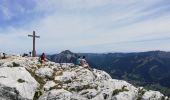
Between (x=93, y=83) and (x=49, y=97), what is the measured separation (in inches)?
316

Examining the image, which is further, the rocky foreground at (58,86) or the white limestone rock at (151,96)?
the white limestone rock at (151,96)

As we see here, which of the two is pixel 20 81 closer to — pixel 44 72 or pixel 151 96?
pixel 44 72

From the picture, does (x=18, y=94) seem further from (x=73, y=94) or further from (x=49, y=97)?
(x=73, y=94)

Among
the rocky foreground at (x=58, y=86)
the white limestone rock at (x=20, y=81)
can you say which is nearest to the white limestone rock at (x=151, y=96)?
the rocky foreground at (x=58, y=86)

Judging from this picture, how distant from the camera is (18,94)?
43.2 m

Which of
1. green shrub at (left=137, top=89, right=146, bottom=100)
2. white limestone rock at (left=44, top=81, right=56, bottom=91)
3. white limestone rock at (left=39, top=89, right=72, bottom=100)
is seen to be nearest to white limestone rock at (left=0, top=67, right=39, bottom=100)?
white limestone rock at (left=44, top=81, right=56, bottom=91)

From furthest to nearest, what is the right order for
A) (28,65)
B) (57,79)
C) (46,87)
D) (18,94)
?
(28,65) → (57,79) → (46,87) → (18,94)

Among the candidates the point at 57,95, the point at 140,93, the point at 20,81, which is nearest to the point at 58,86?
the point at 57,95

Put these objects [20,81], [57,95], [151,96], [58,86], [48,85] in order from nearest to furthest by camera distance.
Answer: [57,95], [151,96], [20,81], [58,86], [48,85]

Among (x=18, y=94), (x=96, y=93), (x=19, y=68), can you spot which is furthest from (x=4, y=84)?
(x=96, y=93)

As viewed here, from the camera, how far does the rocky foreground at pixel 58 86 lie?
143 feet

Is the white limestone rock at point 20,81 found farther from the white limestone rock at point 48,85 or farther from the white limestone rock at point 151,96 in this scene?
the white limestone rock at point 151,96

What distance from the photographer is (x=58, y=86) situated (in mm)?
47719

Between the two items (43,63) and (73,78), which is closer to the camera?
(73,78)
